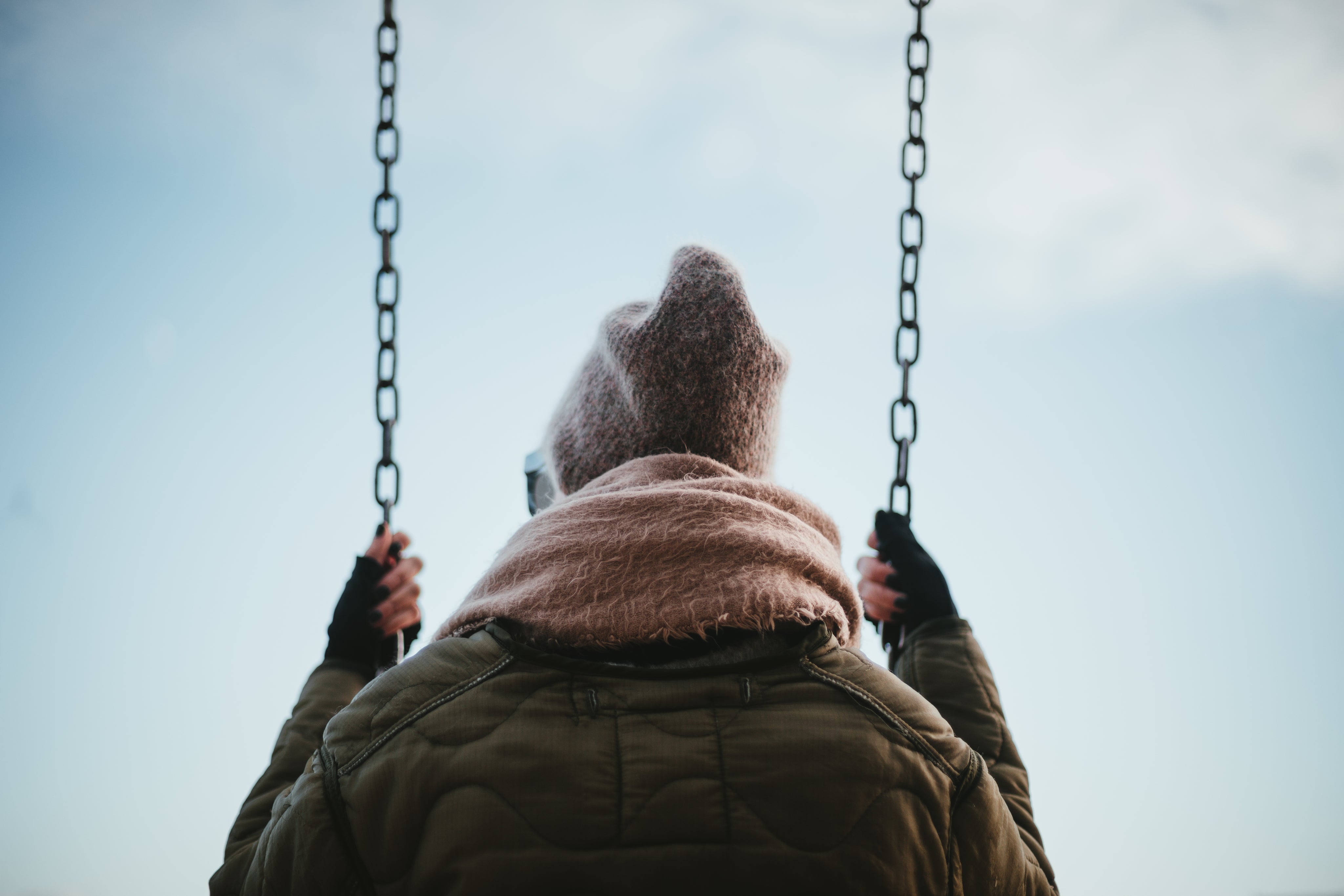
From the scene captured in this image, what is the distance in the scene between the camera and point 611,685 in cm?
107

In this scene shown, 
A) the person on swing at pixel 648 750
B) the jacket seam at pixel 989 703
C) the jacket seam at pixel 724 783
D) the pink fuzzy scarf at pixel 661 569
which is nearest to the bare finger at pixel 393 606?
the person on swing at pixel 648 750

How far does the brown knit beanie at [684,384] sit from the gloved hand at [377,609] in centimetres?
40

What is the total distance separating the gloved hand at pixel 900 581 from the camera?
5.20 feet

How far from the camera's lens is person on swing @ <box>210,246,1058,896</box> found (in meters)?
1.00

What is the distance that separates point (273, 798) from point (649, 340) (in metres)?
0.79

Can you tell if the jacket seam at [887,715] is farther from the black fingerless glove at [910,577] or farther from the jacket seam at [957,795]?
the black fingerless glove at [910,577]

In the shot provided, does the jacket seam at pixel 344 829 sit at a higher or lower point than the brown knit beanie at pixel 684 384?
lower

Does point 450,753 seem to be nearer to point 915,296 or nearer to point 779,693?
point 779,693

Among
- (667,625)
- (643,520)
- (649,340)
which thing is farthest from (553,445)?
(667,625)

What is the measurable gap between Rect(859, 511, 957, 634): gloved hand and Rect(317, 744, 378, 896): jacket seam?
2.75ft

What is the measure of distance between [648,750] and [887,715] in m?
0.27

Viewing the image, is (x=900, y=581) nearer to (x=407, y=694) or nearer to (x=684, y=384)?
(x=684, y=384)

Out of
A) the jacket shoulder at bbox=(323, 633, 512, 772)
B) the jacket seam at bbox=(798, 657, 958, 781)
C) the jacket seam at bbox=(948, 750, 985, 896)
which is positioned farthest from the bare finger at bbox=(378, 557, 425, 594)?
the jacket seam at bbox=(948, 750, 985, 896)

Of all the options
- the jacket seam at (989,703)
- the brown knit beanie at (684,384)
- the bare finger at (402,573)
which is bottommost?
the jacket seam at (989,703)
